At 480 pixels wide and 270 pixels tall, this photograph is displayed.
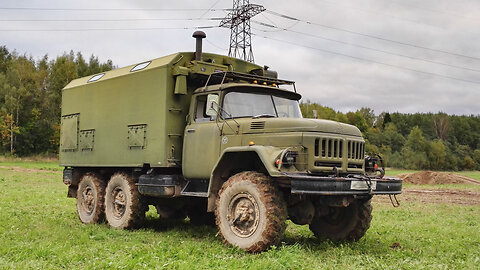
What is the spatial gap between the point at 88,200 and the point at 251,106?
566 cm

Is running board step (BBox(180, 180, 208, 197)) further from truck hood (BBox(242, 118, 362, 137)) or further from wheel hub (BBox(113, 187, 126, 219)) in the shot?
wheel hub (BBox(113, 187, 126, 219))

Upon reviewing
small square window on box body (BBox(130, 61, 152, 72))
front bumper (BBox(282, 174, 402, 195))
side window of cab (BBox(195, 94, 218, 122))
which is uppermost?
small square window on box body (BBox(130, 61, 152, 72))

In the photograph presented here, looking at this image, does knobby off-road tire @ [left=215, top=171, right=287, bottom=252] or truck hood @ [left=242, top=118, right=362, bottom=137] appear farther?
truck hood @ [left=242, top=118, right=362, bottom=137]

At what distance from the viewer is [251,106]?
9.62m

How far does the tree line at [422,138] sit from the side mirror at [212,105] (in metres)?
47.5

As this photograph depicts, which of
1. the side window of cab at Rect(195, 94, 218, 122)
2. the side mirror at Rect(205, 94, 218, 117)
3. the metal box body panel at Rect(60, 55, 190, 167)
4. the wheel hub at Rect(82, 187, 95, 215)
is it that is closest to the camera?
the side mirror at Rect(205, 94, 218, 117)

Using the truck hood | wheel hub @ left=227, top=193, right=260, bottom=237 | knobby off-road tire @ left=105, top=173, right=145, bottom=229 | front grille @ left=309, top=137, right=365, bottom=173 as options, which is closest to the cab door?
the truck hood

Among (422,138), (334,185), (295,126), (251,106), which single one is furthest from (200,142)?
(422,138)

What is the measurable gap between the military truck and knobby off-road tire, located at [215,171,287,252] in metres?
0.02

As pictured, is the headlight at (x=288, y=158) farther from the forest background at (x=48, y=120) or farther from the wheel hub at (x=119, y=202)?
the forest background at (x=48, y=120)

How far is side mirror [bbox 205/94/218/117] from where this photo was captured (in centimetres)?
959

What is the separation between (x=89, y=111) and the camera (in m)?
13.0

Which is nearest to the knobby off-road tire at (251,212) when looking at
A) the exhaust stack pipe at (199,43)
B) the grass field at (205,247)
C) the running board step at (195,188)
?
the grass field at (205,247)

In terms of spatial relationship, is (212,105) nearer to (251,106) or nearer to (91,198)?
(251,106)
